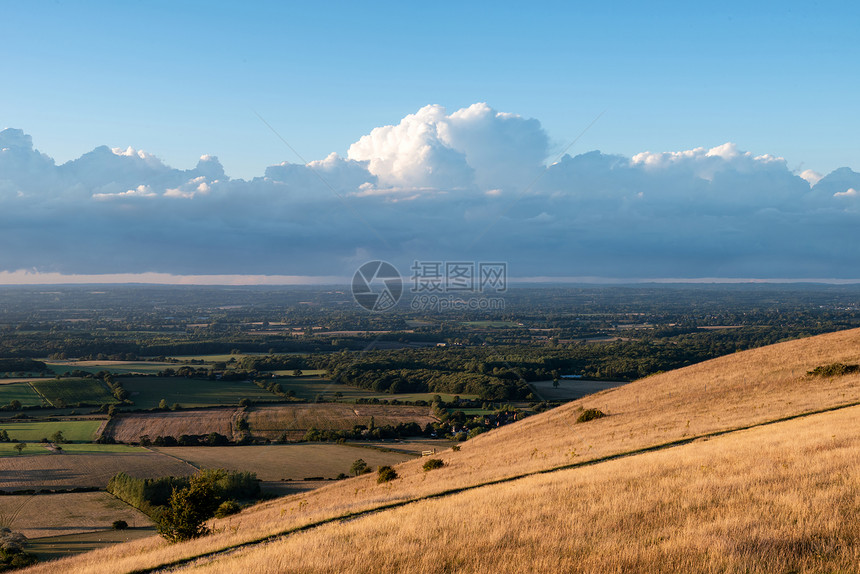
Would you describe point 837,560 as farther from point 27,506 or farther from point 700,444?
point 27,506

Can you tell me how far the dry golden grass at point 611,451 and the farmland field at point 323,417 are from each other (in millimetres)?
38321

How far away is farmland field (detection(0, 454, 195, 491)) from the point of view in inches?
2202

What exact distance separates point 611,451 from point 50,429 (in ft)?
278

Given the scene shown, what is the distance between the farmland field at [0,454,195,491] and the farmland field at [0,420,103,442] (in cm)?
970

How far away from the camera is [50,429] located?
79875mm

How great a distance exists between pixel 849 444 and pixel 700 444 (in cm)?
701

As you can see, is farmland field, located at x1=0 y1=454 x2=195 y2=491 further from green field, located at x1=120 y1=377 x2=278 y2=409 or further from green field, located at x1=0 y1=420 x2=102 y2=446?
green field, located at x1=120 y1=377 x2=278 y2=409

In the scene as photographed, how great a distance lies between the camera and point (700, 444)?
25172 mm

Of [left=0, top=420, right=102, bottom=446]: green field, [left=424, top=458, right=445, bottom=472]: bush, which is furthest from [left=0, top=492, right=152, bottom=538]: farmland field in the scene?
[left=0, top=420, right=102, bottom=446]: green field

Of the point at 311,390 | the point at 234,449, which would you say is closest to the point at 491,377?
the point at 311,390

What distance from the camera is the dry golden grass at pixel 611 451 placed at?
13530mm

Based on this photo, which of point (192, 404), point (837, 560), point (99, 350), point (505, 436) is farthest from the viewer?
point (99, 350)

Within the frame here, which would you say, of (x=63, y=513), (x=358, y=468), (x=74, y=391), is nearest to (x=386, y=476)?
(x=358, y=468)

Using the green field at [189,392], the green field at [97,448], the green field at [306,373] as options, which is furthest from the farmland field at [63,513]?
the green field at [306,373]
